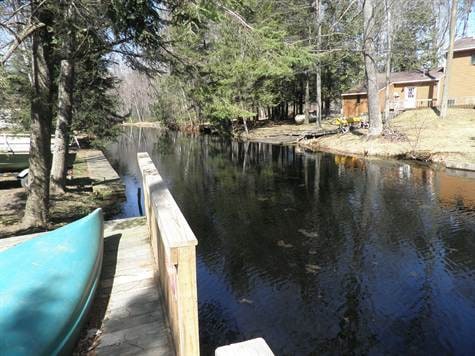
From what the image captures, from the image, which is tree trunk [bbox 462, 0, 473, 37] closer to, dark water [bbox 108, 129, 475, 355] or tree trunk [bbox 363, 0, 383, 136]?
tree trunk [bbox 363, 0, 383, 136]

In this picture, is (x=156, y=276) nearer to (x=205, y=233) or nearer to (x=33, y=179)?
(x=33, y=179)

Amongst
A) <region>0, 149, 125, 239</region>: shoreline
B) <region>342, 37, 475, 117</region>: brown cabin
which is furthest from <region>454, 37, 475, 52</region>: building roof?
<region>0, 149, 125, 239</region>: shoreline

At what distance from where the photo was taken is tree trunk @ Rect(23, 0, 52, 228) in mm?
6758

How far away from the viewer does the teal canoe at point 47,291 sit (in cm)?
267

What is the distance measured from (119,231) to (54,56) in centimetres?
423

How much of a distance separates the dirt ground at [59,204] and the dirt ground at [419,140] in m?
16.1

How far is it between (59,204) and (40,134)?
331 cm

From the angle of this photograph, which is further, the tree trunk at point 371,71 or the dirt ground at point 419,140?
the tree trunk at point 371,71

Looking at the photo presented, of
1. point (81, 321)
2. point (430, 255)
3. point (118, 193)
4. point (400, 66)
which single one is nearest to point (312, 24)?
point (400, 66)

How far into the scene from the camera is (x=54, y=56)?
7.53 meters

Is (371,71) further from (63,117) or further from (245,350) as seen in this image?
(245,350)

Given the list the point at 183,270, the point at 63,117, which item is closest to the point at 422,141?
the point at 63,117

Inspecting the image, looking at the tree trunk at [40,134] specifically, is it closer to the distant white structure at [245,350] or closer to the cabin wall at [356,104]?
the distant white structure at [245,350]

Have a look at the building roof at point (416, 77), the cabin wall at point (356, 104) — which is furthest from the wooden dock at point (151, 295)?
the cabin wall at point (356, 104)
